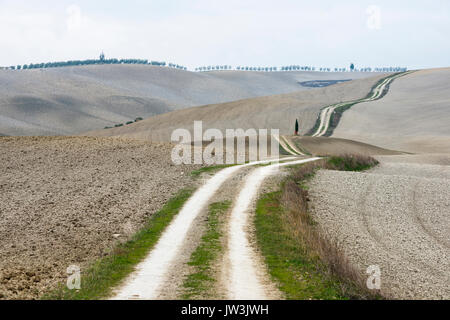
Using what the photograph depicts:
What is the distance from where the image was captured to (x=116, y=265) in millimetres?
16719

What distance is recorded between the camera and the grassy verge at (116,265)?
546 inches

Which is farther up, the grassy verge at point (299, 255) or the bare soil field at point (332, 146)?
the grassy verge at point (299, 255)

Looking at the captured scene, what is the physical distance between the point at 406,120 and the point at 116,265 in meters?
93.2

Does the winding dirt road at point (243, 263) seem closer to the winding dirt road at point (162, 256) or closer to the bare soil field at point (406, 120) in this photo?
the winding dirt road at point (162, 256)

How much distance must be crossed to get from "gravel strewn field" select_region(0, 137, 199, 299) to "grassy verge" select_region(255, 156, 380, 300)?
18.0 feet

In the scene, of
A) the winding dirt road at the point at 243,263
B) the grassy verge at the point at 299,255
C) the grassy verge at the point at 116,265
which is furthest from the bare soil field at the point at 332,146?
the grassy verge at the point at 116,265

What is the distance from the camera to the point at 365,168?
156 feet

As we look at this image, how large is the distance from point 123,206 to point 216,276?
42.3 ft

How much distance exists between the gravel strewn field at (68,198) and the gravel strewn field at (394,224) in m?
8.69

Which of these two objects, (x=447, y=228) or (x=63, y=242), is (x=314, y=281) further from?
(x=447, y=228)

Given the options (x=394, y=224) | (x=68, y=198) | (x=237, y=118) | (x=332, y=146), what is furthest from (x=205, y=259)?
(x=237, y=118)

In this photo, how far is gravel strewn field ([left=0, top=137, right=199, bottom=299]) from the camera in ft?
59.5
